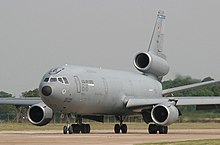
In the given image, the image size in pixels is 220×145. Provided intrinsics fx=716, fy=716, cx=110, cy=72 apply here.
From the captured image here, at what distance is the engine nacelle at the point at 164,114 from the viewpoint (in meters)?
42.8

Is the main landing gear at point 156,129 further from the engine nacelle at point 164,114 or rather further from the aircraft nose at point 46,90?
the aircraft nose at point 46,90

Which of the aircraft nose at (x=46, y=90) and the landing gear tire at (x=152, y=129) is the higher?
the aircraft nose at (x=46, y=90)

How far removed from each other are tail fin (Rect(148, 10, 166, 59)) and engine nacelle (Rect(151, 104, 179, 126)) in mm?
12577

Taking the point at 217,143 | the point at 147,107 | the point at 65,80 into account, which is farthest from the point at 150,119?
the point at 217,143

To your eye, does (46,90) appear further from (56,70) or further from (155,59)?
(155,59)

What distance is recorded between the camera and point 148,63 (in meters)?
51.5

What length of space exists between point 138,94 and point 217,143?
74.4 feet

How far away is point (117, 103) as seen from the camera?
46.6 meters

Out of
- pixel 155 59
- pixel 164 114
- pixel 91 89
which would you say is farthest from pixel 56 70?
pixel 155 59

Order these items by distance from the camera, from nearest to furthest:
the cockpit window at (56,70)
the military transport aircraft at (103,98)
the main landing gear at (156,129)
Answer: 1. the military transport aircraft at (103,98)
2. the cockpit window at (56,70)
3. the main landing gear at (156,129)

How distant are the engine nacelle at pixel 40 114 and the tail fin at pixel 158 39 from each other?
1427 cm

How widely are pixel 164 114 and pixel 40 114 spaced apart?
7.64 metres

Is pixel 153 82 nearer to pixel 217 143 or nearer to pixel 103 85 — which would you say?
pixel 103 85

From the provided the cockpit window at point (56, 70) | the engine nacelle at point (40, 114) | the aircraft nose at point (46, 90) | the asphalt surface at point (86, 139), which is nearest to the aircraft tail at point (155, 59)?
the engine nacelle at point (40, 114)
